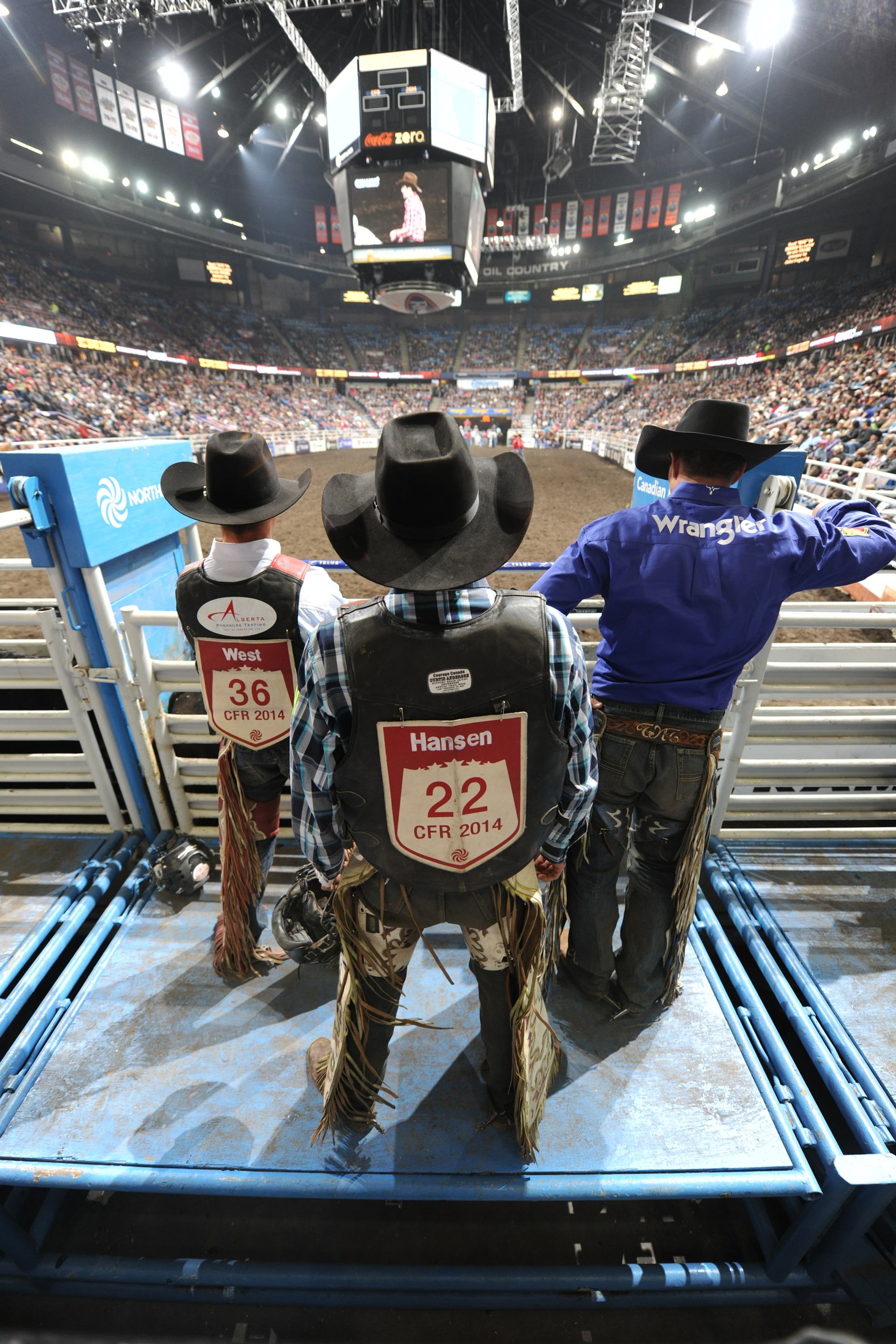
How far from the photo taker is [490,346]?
44.8m

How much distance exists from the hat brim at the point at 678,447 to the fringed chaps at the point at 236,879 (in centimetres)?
201

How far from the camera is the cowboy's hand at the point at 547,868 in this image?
5.80 feet

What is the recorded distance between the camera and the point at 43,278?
27469 millimetres

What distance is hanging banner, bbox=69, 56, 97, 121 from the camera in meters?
24.7

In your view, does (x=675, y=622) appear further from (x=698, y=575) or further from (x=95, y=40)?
(x=95, y=40)

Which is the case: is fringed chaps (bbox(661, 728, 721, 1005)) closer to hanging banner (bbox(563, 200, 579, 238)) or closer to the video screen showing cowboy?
the video screen showing cowboy

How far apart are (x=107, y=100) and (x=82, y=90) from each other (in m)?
1.12

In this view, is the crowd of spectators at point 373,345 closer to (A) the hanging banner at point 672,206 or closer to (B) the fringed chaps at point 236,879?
(A) the hanging banner at point 672,206

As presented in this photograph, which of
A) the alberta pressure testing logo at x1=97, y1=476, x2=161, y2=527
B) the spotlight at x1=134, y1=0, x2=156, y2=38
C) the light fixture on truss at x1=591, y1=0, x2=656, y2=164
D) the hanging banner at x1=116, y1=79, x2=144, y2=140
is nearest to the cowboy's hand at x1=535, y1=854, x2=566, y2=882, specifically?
the alberta pressure testing logo at x1=97, y1=476, x2=161, y2=527

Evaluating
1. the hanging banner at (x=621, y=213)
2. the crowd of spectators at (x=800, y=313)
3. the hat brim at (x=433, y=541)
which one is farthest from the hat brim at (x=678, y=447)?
the hanging banner at (x=621, y=213)

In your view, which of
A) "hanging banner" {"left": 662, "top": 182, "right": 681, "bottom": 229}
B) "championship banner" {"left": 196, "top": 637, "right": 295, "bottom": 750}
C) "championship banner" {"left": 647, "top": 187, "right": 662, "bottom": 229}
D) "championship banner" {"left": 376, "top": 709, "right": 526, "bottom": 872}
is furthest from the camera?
"championship banner" {"left": 647, "top": 187, "right": 662, "bottom": 229}

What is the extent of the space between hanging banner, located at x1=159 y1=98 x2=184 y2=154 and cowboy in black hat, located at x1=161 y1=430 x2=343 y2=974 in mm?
39036

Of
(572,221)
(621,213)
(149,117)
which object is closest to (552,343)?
(572,221)

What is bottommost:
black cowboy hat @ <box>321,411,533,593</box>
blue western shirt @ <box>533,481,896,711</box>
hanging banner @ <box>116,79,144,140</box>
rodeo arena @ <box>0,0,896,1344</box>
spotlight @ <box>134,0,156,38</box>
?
rodeo arena @ <box>0,0,896,1344</box>
